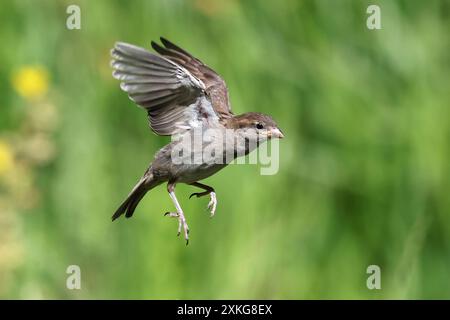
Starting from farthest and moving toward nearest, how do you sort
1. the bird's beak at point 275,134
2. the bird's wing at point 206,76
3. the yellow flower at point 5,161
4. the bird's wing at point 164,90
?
the yellow flower at point 5,161 < the bird's wing at point 206,76 < the bird's beak at point 275,134 < the bird's wing at point 164,90

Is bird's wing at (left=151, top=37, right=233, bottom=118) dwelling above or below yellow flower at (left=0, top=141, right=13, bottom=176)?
above

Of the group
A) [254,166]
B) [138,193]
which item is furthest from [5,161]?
[138,193]

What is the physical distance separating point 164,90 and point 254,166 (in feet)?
9.10

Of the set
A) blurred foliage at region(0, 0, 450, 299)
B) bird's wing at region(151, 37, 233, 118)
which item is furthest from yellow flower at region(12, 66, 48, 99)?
bird's wing at region(151, 37, 233, 118)

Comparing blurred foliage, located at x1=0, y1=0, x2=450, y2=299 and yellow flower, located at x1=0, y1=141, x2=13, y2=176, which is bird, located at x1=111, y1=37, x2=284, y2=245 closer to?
yellow flower, located at x1=0, y1=141, x2=13, y2=176

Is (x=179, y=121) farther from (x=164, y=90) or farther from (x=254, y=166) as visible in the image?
(x=254, y=166)

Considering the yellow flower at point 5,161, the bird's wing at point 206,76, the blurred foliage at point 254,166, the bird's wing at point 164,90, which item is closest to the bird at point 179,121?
the bird's wing at point 164,90

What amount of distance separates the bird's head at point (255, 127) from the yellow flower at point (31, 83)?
101 inches

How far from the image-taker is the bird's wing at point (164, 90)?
2436 mm

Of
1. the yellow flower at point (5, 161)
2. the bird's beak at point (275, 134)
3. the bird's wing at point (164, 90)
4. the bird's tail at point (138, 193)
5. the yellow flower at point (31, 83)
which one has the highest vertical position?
the yellow flower at point (31, 83)

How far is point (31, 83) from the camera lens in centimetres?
499

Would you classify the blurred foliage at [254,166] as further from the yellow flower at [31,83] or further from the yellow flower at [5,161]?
the yellow flower at [5,161]

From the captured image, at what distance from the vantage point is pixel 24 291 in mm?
4883

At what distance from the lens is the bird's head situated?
99.7 inches
